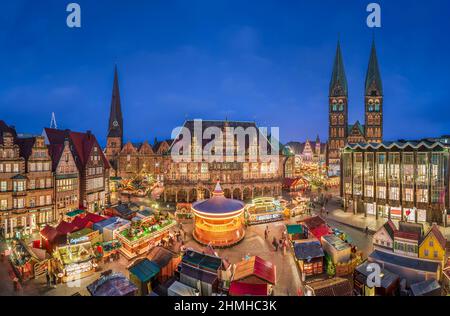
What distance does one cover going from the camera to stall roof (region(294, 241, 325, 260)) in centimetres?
1612

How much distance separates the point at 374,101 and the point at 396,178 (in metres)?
44.3

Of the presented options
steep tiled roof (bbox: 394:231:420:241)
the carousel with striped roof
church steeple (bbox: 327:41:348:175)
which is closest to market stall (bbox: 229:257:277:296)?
the carousel with striped roof

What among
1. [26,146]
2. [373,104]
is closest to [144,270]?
[26,146]

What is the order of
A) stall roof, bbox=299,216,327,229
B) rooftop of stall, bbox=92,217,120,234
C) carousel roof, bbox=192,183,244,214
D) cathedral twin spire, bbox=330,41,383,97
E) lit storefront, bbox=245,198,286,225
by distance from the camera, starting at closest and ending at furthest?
rooftop of stall, bbox=92,217,120,234 < stall roof, bbox=299,216,327,229 < carousel roof, bbox=192,183,244,214 < lit storefront, bbox=245,198,286,225 < cathedral twin spire, bbox=330,41,383,97

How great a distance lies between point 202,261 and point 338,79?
238ft

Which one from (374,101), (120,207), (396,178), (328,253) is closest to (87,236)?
(120,207)

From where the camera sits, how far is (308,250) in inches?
653

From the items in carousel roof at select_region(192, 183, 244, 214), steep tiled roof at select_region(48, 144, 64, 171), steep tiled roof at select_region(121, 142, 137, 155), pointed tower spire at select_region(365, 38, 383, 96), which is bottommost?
carousel roof at select_region(192, 183, 244, 214)

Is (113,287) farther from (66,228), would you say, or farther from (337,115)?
(337,115)

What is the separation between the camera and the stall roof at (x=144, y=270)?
13.6m

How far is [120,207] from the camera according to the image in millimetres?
27031

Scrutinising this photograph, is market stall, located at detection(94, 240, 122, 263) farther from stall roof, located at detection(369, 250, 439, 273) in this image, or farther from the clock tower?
the clock tower

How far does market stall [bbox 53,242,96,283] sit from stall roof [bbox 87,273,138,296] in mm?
4414

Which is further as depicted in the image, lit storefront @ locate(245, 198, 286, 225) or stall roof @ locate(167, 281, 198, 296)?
lit storefront @ locate(245, 198, 286, 225)
